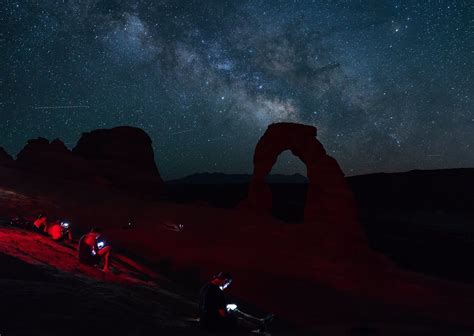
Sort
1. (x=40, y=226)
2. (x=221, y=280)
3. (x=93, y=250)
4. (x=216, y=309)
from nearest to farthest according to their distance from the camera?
(x=216, y=309)
(x=221, y=280)
(x=93, y=250)
(x=40, y=226)

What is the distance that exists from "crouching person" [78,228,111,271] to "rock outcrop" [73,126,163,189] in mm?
48640

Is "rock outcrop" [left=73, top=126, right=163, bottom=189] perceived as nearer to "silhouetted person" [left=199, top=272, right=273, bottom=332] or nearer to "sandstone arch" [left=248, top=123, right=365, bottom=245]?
"sandstone arch" [left=248, top=123, right=365, bottom=245]

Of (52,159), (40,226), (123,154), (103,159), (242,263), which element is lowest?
(242,263)

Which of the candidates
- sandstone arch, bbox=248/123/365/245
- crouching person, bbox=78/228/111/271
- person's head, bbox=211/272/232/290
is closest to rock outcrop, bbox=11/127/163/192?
sandstone arch, bbox=248/123/365/245

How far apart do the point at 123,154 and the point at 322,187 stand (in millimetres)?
45445

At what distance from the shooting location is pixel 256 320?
8594 mm

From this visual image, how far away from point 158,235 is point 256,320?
53.7ft

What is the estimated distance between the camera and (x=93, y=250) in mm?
12398

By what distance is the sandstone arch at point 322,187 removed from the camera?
26.3 metres

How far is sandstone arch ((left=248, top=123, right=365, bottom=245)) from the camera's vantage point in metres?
26.3

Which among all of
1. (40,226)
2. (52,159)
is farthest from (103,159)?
(40,226)

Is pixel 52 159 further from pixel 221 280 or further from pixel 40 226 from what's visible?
pixel 221 280

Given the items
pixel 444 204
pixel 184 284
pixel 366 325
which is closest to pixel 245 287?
pixel 184 284

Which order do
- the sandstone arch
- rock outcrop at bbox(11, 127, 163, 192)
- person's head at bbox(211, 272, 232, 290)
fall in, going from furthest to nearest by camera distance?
rock outcrop at bbox(11, 127, 163, 192), the sandstone arch, person's head at bbox(211, 272, 232, 290)
